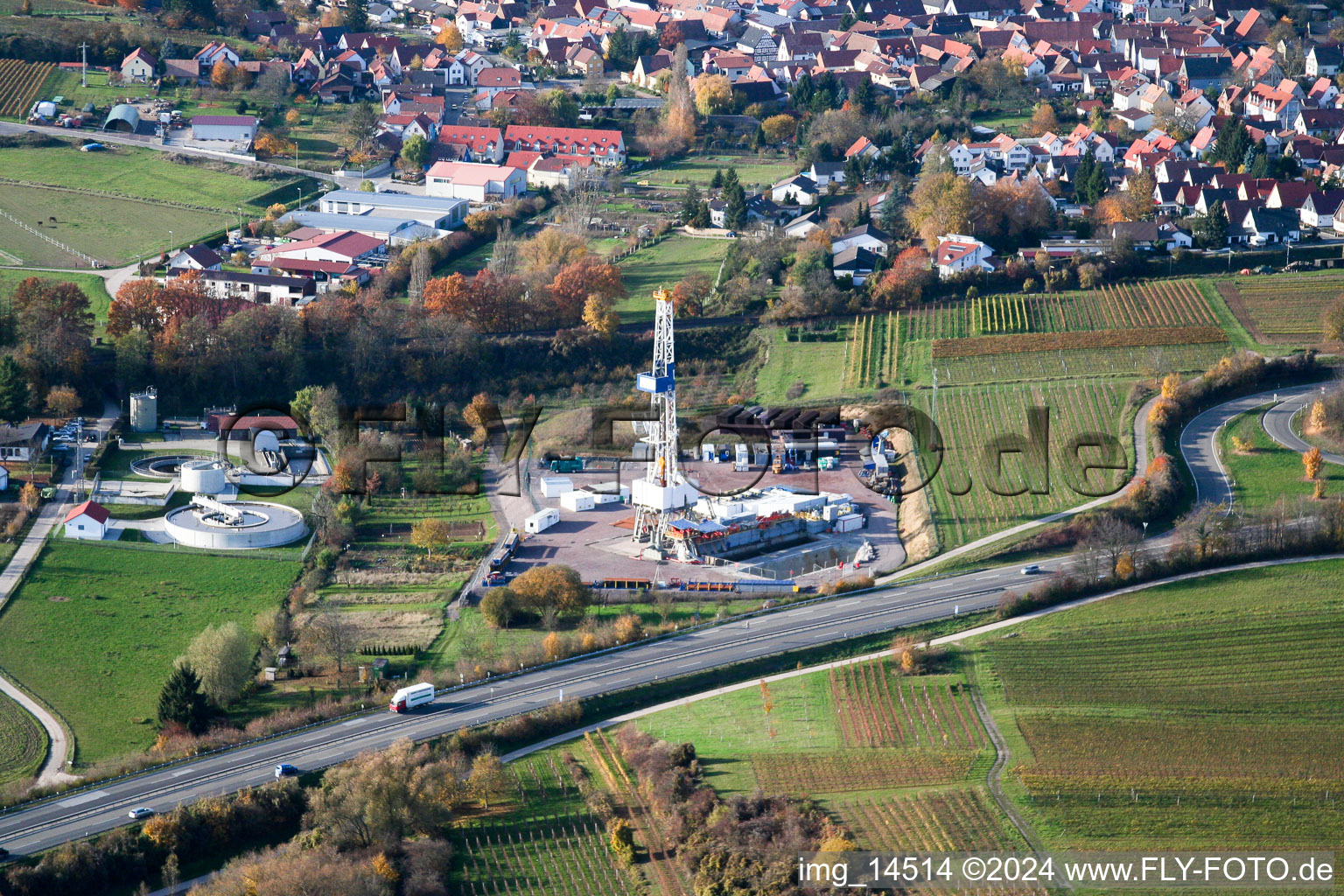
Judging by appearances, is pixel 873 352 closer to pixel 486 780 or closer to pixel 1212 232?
pixel 1212 232

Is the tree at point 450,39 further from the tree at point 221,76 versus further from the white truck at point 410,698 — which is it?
the white truck at point 410,698

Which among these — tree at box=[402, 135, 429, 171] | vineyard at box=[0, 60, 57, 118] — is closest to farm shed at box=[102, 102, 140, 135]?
vineyard at box=[0, 60, 57, 118]

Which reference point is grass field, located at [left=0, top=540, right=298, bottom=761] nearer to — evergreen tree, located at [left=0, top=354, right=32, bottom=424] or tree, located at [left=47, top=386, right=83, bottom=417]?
evergreen tree, located at [left=0, top=354, right=32, bottom=424]

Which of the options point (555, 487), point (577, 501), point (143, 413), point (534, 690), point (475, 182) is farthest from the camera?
point (475, 182)

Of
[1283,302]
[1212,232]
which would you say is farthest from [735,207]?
[1283,302]

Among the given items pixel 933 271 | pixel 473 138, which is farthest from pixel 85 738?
pixel 473 138

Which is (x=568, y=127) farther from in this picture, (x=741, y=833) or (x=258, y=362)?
(x=741, y=833)

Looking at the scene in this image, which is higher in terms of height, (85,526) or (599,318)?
(599,318)

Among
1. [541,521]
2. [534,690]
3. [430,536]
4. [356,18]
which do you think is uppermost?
[356,18]

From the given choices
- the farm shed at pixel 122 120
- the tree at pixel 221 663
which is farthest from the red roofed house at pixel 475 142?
the tree at pixel 221 663
